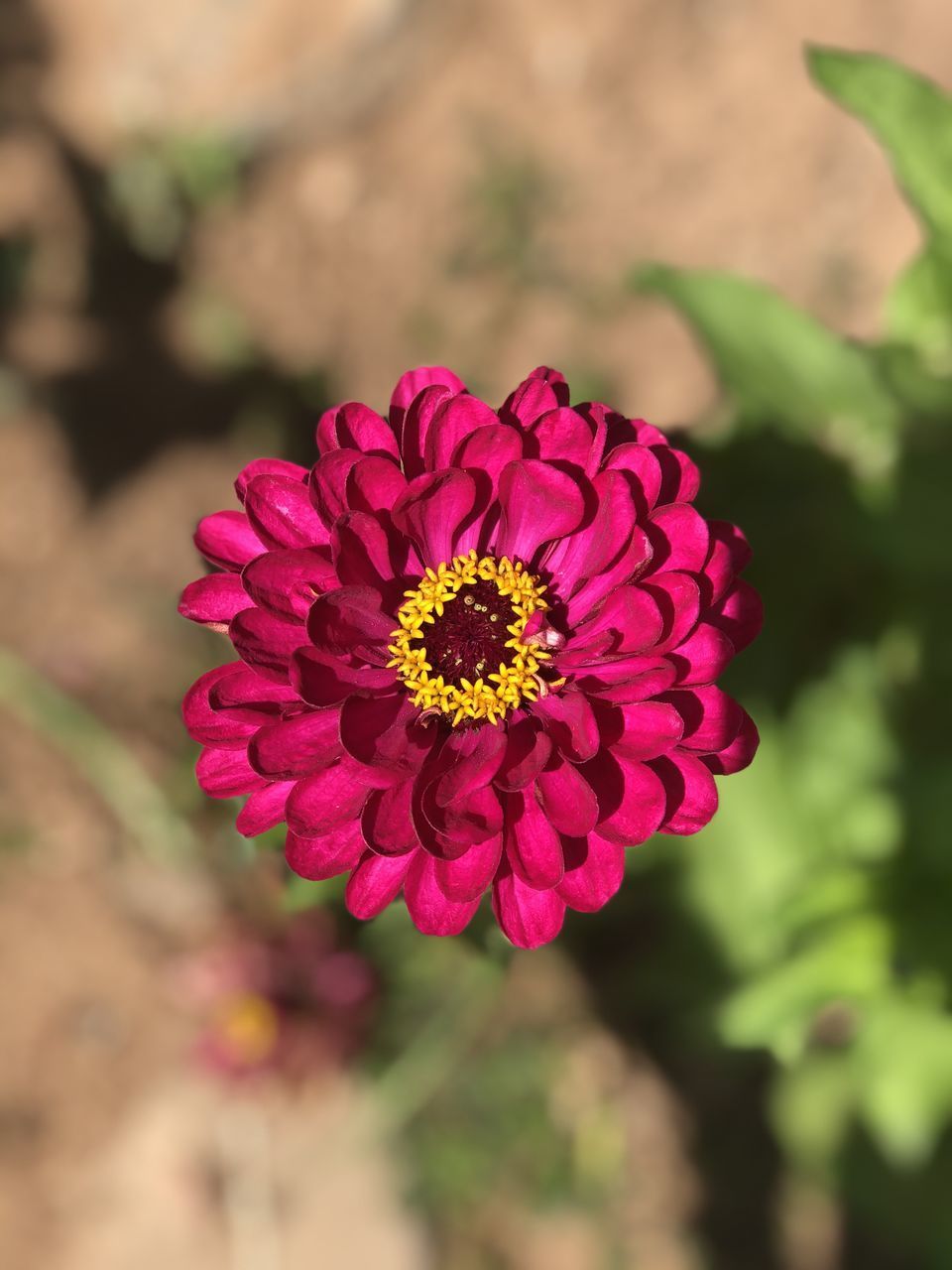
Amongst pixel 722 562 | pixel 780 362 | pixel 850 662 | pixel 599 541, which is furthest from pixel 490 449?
pixel 850 662

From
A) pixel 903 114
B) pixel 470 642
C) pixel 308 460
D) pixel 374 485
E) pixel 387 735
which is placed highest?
pixel 903 114

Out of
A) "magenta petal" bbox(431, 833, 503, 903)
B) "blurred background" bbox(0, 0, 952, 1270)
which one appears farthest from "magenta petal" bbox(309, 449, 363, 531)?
"blurred background" bbox(0, 0, 952, 1270)

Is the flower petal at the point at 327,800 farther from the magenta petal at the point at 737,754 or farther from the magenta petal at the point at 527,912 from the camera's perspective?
the magenta petal at the point at 737,754

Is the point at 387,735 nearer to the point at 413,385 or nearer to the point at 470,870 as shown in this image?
the point at 470,870

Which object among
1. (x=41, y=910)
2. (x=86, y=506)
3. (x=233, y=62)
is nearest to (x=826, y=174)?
(x=233, y=62)

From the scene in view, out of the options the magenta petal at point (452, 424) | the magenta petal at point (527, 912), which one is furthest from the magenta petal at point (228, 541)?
the magenta petal at point (527, 912)

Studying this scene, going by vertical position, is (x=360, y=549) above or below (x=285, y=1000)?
above
